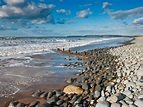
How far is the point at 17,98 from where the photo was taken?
7652 millimetres

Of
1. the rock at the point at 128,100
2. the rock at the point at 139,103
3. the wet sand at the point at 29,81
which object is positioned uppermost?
the rock at the point at 139,103

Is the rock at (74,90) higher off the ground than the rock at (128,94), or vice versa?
the rock at (128,94)

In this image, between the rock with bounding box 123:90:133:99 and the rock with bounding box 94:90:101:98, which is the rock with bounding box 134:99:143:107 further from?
the rock with bounding box 94:90:101:98

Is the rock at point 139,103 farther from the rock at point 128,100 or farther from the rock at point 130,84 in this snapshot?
the rock at point 130,84

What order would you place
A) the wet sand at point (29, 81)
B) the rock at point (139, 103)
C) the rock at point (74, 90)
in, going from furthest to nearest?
the rock at point (74, 90) → the wet sand at point (29, 81) → the rock at point (139, 103)

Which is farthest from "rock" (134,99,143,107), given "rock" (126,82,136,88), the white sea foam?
the white sea foam

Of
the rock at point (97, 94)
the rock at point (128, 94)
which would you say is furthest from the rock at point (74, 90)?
the rock at point (128, 94)

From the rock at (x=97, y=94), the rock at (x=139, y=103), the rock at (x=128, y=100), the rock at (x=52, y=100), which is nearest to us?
the rock at (x=139, y=103)

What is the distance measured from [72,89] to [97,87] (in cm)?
100

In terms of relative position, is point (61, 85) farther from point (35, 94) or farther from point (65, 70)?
point (65, 70)

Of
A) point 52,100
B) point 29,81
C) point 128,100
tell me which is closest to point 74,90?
point 52,100

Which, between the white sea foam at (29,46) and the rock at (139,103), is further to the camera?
the white sea foam at (29,46)

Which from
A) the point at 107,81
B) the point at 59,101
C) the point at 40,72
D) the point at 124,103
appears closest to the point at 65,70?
the point at 40,72

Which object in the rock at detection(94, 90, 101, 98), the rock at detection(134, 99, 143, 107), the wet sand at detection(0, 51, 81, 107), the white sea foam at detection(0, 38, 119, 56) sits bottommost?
the white sea foam at detection(0, 38, 119, 56)
